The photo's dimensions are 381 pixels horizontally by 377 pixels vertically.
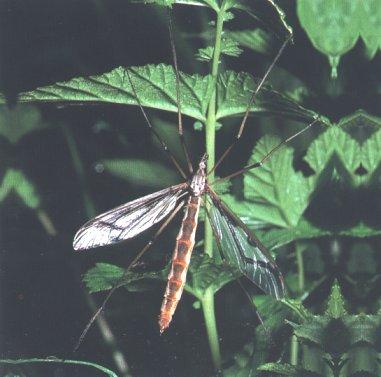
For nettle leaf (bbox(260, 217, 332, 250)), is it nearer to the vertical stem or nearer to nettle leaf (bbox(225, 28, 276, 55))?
the vertical stem

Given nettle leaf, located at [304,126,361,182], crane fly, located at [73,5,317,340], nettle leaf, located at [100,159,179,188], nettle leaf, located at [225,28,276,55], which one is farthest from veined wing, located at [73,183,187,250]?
nettle leaf, located at [225,28,276,55]

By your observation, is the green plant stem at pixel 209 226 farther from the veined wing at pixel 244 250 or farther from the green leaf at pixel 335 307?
the green leaf at pixel 335 307

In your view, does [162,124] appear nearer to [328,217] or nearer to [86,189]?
[86,189]

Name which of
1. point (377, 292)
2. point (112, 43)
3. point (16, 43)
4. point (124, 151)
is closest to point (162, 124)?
point (124, 151)

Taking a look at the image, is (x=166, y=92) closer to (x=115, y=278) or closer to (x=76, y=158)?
(x=115, y=278)

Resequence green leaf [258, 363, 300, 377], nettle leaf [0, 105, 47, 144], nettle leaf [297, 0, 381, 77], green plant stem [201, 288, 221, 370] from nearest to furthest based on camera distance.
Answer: green leaf [258, 363, 300, 377]
nettle leaf [297, 0, 381, 77]
green plant stem [201, 288, 221, 370]
nettle leaf [0, 105, 47, 144]

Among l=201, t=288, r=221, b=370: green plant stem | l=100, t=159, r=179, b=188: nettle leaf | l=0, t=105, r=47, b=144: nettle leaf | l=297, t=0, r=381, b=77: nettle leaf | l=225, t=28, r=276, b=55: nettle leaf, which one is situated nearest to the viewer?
l=297, t=0, r=381, b=77: nettle leaf
